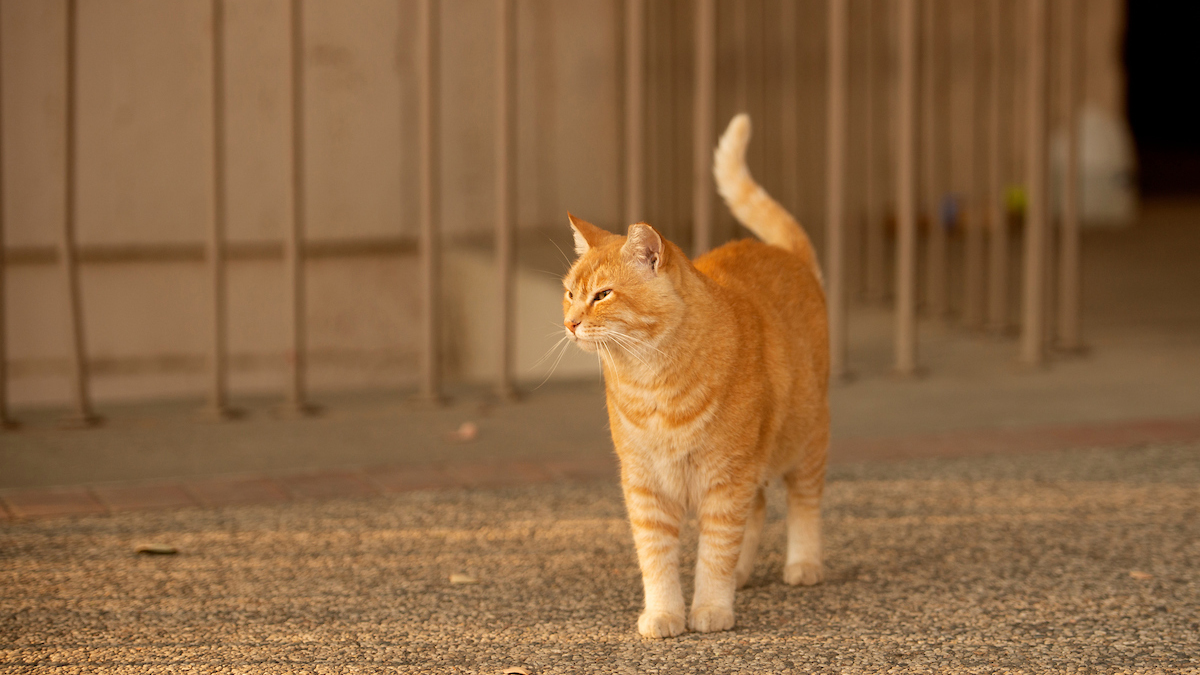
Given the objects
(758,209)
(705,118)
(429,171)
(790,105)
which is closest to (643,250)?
(758,209)

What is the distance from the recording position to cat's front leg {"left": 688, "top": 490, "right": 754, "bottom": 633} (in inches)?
106

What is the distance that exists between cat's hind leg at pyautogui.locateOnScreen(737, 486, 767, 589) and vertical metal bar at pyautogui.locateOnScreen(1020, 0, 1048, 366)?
2525 millimetres

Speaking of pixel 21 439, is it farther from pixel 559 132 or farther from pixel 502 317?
pixel 559 132

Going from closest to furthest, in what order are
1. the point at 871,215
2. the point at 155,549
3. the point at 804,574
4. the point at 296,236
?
the point at 804,574 < the point at 155,549 < the point at 296,236 < the point at 871,215

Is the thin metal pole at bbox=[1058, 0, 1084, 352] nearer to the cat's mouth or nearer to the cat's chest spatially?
the cat's chest

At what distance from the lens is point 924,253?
8.16 metres

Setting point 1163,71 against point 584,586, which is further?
point 1163,71

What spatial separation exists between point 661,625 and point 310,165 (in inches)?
175

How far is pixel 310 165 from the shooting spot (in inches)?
Result: 257

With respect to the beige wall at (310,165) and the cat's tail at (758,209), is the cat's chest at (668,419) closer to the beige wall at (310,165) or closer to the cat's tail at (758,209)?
the cat's tail at (758,209)

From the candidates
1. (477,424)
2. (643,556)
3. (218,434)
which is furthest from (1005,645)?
(218,434)

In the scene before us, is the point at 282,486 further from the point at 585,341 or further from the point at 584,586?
the point at 585,341

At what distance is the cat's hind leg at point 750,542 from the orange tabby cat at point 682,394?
0.18 metres

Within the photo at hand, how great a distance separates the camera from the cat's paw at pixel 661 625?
2.67m
